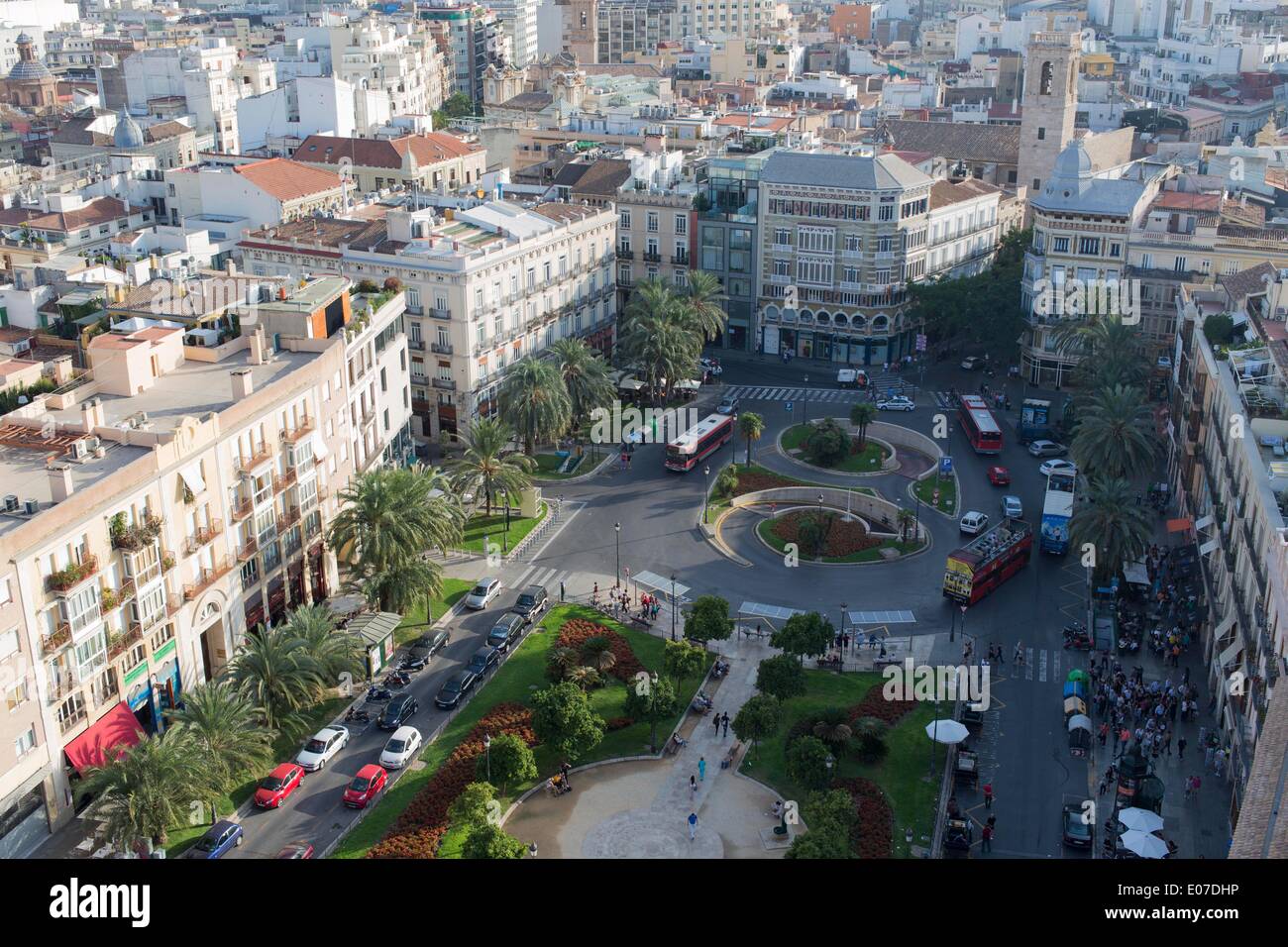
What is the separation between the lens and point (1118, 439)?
80.0 m

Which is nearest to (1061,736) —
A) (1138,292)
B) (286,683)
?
(286,683)

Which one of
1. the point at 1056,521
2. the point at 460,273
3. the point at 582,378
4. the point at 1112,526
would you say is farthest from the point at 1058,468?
the point at 460,273

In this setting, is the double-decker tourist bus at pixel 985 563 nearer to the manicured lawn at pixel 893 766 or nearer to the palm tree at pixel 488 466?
the manicured lawn at pixel 893 766

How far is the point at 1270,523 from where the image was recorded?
2106 inches

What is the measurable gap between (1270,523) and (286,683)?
43.5 meters

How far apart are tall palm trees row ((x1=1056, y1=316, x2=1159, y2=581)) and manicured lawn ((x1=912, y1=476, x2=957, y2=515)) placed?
849cm

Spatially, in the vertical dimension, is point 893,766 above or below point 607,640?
below

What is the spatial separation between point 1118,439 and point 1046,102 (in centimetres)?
7254

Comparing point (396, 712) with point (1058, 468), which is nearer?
point (396, 712)

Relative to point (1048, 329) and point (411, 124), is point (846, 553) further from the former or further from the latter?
point (411, 124)

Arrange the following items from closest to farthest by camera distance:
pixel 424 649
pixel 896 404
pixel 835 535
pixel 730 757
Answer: pixel 730 757 → pixel 424 649 → pixel 835 535 → pixel 896 404

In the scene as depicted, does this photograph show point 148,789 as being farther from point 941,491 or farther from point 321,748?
point 941,491

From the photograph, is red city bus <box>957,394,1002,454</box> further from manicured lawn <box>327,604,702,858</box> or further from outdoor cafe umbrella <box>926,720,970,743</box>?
outdoor cafe umbrella <box>926,720,970,743</box>
